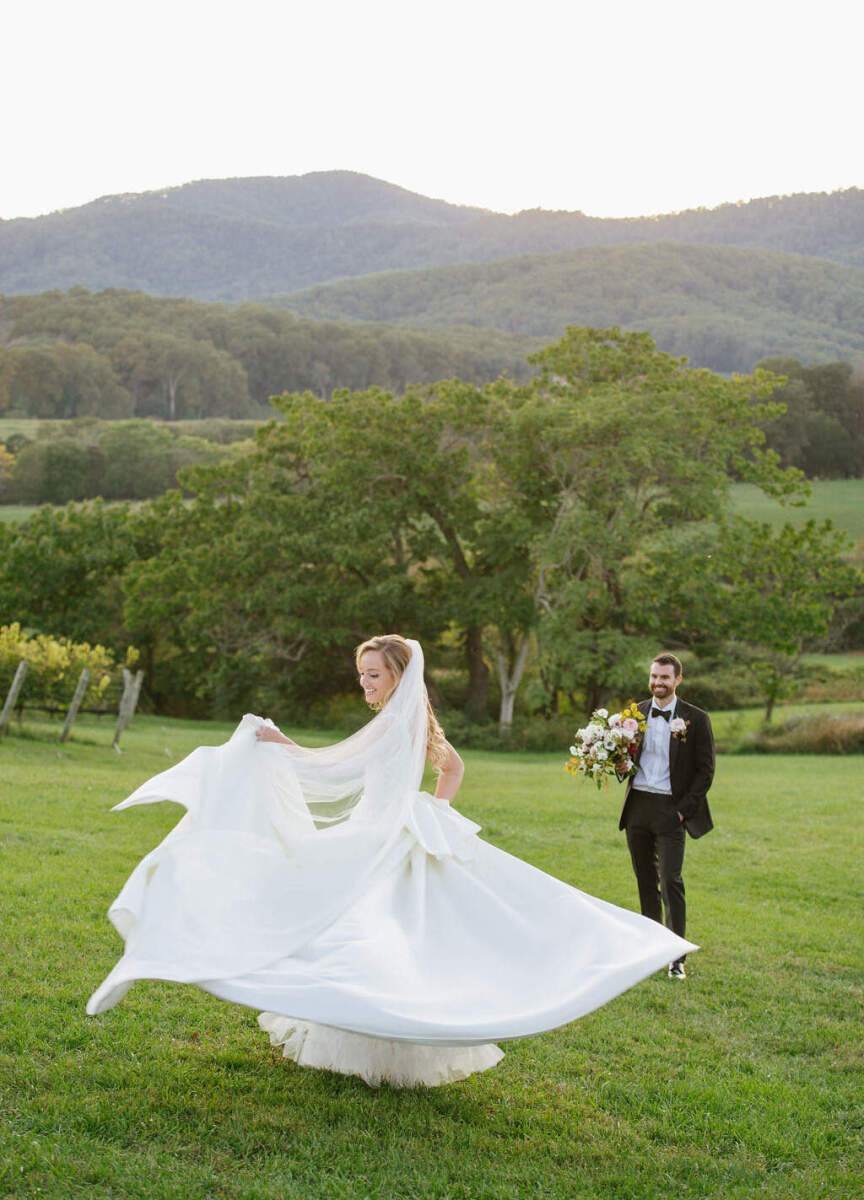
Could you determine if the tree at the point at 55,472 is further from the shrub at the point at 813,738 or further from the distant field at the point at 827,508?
the shrub at the point at 813,738

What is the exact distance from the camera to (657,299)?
16562 cm

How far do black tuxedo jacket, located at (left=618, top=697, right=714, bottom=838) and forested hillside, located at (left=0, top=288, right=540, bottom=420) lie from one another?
101 metres

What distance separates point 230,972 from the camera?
492 cm

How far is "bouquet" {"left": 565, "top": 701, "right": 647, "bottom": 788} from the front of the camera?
26.5ft

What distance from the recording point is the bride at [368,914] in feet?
16.1

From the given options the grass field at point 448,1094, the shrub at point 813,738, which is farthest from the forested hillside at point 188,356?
the grass field at point 448,1094

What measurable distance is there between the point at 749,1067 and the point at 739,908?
179 inches

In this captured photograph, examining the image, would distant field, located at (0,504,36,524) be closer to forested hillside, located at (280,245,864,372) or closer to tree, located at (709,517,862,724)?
tree, located at (709,517,862,724)

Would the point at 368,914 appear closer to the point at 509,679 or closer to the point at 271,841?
the point at 271,841

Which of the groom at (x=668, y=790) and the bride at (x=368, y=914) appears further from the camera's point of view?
the groom at (x=668, y=790)

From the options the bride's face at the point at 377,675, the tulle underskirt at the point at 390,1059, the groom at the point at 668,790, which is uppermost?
the bride's face at the point at 377,675

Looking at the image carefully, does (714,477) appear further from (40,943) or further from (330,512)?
(40,943)

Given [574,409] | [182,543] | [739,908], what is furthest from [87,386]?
[739,908]

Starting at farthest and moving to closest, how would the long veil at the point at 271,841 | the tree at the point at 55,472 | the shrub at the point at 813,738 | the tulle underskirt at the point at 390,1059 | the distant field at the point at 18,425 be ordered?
the distant field at the point at 18,425 → the tree at the point at 55,472 → the shrub at the point at 813,738 → the tulle underskirt at the point at 390,1059 → the long veil at the point at 271,841
